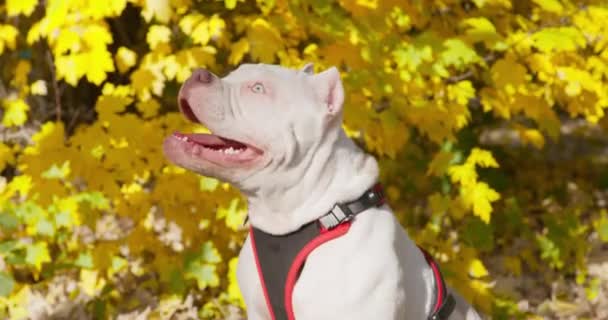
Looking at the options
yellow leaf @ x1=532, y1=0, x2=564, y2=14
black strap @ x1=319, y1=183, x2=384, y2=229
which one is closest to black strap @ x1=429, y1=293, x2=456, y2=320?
black strap @ x1=319, y1=183, x2=384, y2=229

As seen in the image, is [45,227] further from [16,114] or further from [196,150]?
[196,150]

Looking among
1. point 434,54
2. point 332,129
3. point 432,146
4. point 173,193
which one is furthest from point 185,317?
point 432,146

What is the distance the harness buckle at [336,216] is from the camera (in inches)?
A: 116

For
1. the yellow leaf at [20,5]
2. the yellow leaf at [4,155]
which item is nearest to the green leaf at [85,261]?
the yellow leaf at [4,155]

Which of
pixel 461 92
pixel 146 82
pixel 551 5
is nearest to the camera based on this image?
pixel 551 5

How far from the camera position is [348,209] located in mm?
2951

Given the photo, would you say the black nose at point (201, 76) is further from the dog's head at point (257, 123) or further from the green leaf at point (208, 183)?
the green leaf at point (208, 183)

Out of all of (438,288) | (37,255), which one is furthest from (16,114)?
(438,288)

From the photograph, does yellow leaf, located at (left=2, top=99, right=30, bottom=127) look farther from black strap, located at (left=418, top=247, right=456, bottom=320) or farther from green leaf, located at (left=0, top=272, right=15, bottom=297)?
black strap, located at (left=418, top=247, right=456, bottom=320)

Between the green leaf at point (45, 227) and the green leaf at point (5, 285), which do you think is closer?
the green leaf at point (5, 285)

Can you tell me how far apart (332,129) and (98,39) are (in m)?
1.53

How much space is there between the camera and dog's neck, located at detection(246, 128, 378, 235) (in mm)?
2938

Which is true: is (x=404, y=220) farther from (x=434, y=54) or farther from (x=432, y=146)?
(x=434, y=54)

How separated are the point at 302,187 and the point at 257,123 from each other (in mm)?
277
